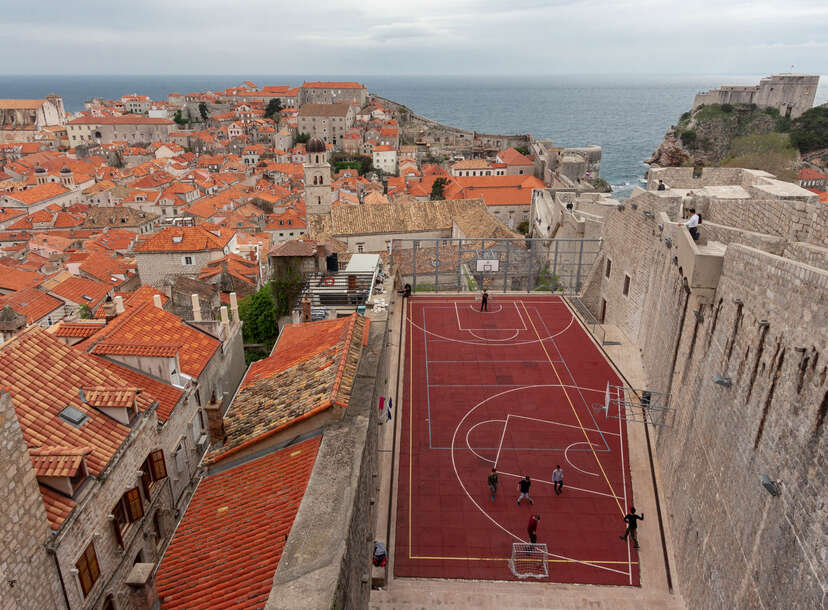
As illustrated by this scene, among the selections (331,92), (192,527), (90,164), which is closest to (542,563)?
(192,527)

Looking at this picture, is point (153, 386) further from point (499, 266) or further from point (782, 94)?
point (782, 94)

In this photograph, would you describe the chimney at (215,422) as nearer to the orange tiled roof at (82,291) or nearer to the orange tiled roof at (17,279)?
the orange tiled roof at (82,291)

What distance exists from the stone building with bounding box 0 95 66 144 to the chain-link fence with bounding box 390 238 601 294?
467 feet

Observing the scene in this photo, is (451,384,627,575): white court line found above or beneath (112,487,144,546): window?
beneath

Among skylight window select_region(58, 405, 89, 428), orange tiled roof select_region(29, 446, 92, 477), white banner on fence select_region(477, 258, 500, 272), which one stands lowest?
white banner on fence select_region(477, 258, 500, 272)

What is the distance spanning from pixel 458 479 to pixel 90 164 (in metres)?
115

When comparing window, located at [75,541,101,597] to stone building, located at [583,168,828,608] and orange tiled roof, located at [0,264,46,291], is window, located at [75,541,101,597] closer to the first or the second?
stone building, located at [583,168,828,608]

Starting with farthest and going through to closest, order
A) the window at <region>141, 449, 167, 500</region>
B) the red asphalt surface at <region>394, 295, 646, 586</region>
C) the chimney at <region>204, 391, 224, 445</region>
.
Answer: the red asphalt surface at <region>394, 295, 646, 586</region>
the window at <region>141, 449, 167, 500</region>
the chimney at <region>204, 391, 224, 445</region>

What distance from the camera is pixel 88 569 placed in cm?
912

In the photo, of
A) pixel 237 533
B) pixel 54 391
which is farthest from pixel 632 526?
pixel 54 391

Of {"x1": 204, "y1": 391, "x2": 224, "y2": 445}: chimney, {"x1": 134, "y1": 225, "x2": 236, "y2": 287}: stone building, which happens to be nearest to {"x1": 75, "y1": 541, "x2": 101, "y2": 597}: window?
{"x1": 204, "y1": 391, "x2": 224, "y2": 445}: chimney

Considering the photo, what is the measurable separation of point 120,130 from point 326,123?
52.8 meters

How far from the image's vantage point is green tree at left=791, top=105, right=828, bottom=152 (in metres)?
70.8

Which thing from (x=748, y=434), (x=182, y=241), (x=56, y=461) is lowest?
(x=182, y=241)
